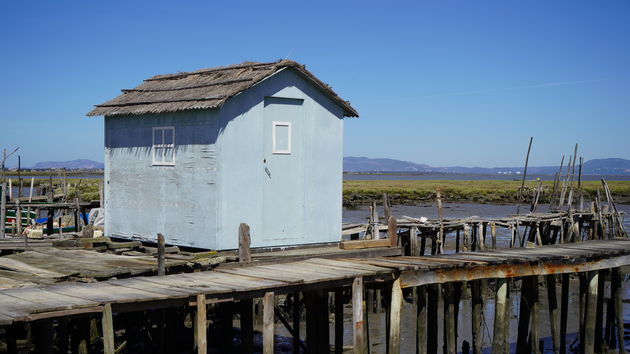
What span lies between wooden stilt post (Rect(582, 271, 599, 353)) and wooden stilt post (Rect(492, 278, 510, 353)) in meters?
3.36

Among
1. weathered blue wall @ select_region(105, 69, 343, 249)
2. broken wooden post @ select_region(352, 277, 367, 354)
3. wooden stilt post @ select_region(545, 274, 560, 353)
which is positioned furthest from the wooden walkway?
weathered blue wall @ select_region(105, 69, 343, 249)

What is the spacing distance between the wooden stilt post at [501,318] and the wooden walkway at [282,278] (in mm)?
372

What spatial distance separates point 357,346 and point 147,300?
14.9 ft

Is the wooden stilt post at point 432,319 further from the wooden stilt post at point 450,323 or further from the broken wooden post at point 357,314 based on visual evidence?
the broken wooden post at point 357,314

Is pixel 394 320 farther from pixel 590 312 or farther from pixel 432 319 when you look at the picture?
pixel 590 312

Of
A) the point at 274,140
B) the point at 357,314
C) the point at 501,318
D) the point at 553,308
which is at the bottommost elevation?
the point at 553,308

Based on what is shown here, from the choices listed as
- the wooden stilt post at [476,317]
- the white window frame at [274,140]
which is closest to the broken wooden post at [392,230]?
the wooden stilt post at [476,317]

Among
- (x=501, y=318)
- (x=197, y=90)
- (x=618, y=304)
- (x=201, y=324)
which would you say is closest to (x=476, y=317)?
(x=501, y=318)

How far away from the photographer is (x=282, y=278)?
13.0 metres

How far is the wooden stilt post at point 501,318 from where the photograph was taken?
16.0 m

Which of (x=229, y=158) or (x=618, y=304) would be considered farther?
(x=618, y=304)

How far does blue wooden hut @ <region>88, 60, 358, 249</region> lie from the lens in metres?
17.2

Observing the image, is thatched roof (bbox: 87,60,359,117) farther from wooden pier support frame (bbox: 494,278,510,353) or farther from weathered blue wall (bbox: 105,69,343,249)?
wooden pier support frame (bbox: 494,278,510,353)

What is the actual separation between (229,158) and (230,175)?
1.29ft
